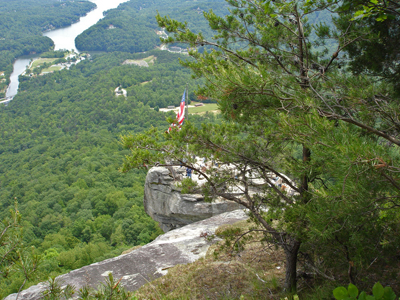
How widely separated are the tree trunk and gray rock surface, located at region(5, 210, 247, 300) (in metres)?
3.67

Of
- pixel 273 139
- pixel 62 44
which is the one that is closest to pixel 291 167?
pixel 273 139

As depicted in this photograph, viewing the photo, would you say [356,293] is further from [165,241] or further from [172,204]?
[172,204]

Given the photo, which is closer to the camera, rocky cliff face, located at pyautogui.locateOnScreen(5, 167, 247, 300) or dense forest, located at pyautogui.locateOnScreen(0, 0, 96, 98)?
rocky cliff face, located at pyautogui.locateOnScreen(5, 167, 247, 300)

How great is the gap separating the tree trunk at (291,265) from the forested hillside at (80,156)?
384 centimetres

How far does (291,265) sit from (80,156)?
2413 inches

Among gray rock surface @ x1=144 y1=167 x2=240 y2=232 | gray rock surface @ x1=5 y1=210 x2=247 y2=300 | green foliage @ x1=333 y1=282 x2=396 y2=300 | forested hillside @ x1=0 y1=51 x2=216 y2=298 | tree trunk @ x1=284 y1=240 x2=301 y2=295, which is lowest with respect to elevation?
forested hillside @ x1=0 y1=51 x2=216 y2=298

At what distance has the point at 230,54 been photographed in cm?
572

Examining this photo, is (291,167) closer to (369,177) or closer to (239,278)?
(369,177)

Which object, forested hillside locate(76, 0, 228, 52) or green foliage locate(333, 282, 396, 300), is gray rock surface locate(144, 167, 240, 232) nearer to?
green foliage locate(333, 282, 396, 300)

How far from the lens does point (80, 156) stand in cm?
6100

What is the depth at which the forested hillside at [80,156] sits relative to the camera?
107 feet

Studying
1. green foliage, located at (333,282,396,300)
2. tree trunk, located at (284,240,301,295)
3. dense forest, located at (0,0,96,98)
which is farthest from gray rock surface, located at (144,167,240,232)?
dense forest, located at (0,0,96,98)

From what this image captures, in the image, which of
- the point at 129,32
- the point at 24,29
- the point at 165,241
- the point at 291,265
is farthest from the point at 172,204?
the point at 24,29

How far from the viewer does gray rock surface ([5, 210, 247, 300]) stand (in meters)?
7.81
